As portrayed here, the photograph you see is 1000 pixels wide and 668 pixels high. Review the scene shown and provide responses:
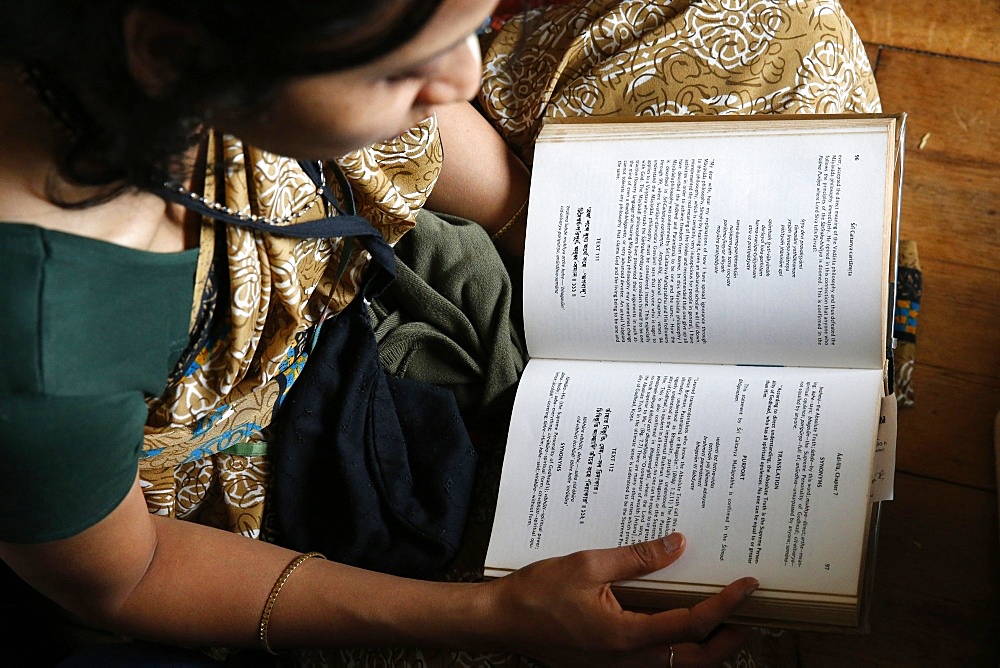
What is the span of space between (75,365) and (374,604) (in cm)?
29

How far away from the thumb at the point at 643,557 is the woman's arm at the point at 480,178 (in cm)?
31

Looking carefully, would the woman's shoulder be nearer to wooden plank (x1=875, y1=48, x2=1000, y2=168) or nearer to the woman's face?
the woman's face

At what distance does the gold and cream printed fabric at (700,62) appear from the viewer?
0.78m

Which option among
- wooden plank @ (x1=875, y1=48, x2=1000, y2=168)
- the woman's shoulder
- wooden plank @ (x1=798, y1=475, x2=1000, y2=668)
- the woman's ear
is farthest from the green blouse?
wooden plank @ (x1=875, y1=48, x2=1000, y2=168)

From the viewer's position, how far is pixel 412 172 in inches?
28.1

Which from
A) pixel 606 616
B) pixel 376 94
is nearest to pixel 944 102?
pixel 606 616

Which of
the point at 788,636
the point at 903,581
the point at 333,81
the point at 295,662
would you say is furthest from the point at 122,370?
the point at 903,581

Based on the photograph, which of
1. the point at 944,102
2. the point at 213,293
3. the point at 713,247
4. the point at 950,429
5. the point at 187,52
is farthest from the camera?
the point at 944,102

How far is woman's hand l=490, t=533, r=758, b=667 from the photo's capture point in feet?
2.00

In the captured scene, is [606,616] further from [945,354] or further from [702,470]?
[945,354]

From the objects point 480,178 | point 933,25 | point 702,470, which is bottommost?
point 702,470

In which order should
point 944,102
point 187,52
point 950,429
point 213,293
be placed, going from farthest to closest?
point 944,102, point 950,429, point 213,293, point 187,52

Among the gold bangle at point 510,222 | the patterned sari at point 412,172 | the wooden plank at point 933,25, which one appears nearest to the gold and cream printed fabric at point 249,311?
the patterned sari at point 412,172

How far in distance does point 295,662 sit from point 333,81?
0.55 metres
